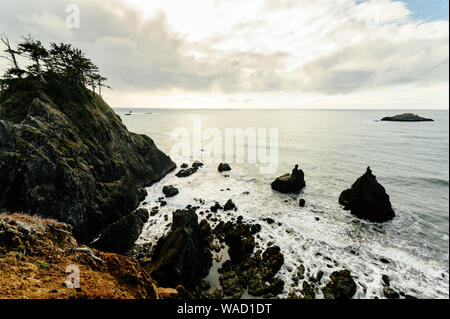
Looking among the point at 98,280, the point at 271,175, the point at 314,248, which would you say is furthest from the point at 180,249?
the point at 271,175

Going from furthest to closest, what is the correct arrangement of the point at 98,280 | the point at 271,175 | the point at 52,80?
1. the point at 271,175
2. the point at 52,80
3. the point at 98,280

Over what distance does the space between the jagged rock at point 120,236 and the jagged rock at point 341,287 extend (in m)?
20.1

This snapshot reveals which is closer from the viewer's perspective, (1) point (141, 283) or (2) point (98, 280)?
(2) point (98, 280)

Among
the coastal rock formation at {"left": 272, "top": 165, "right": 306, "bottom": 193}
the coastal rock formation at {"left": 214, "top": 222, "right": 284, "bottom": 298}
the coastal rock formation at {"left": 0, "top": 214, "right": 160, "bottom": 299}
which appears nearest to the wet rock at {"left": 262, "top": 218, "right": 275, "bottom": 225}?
the coastal rock formation at {"left": 214, "top": 222, "right": 284, "bottom": 298}

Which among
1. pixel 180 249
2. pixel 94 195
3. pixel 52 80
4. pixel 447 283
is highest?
pixel 52 80

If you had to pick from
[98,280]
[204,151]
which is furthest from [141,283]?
[204,151]

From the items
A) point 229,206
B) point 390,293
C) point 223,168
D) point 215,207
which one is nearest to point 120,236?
point 215,207

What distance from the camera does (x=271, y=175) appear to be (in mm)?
41156

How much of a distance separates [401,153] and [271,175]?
155 feet

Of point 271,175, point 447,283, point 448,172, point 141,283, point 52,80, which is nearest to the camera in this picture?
point 141,283

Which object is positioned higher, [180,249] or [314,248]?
[180,249]

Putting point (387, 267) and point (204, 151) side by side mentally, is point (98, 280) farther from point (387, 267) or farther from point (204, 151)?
point (204, 151)

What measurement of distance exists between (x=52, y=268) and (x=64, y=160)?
58.8 feet

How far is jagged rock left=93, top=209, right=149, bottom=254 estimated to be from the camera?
18.7 m
